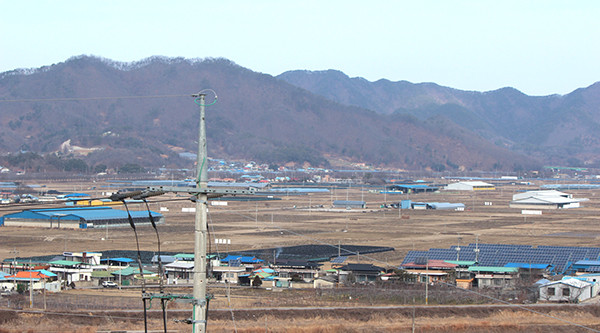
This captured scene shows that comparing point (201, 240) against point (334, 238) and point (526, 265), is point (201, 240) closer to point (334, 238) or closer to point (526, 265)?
point (526, 265)

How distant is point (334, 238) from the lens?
139ft

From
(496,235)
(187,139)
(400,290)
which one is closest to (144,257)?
(400,290)

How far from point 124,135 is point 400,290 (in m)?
150

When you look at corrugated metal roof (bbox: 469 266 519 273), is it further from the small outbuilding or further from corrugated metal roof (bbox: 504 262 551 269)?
the small outbuilding

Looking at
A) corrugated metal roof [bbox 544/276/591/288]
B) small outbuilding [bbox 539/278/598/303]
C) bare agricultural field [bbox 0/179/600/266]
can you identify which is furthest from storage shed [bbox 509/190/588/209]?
small outbuilding [bbox 539/278/598/303]

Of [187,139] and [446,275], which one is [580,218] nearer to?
[446,275]

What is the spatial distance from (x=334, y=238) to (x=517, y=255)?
12961 mm

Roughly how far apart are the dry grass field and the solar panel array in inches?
69.8

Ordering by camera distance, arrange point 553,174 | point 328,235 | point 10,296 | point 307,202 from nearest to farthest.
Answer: point 10,296
point 328,235
point 307,202
point 553,174

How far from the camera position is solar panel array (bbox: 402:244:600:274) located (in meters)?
30.6

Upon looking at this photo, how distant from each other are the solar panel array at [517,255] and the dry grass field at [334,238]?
69.8 inches

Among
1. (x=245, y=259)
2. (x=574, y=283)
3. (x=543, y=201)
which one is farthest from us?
(x=543, y=201)

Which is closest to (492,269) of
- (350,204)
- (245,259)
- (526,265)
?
(526,265)

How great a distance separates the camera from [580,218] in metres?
59.9
